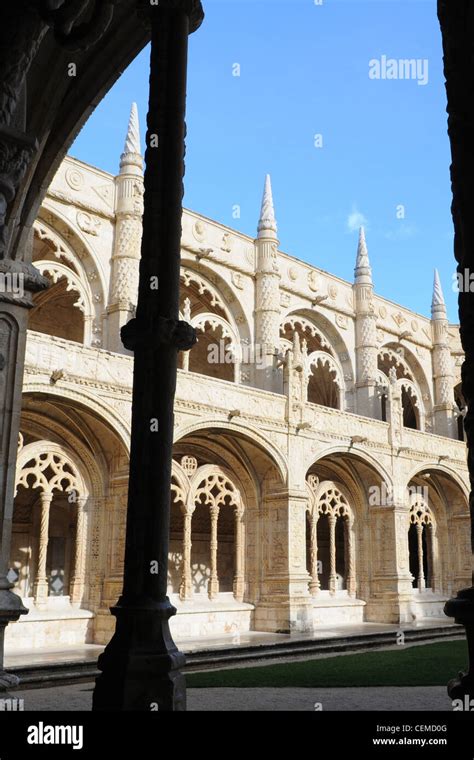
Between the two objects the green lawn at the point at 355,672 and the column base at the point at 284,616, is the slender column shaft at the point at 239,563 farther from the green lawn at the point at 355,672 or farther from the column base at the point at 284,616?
the green lawn at the point at 355,672

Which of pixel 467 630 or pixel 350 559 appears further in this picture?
pixel 350 559

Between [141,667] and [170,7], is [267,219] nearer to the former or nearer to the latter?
[170,7]

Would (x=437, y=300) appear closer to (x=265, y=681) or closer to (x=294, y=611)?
(x=294, y=611)

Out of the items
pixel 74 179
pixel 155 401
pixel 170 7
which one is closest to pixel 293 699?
pixel 155 401

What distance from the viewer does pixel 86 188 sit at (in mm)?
15430

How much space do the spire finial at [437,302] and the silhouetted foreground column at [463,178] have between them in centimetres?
2267

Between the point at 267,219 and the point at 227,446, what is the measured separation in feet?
21.7

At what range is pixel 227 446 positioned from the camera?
52.1 feet

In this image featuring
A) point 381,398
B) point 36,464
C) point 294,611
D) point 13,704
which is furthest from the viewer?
point 381,398

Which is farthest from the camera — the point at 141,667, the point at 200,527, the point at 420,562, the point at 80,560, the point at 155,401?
A: the point at 420,562

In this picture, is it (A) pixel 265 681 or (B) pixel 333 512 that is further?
(B) pixel 333 512
